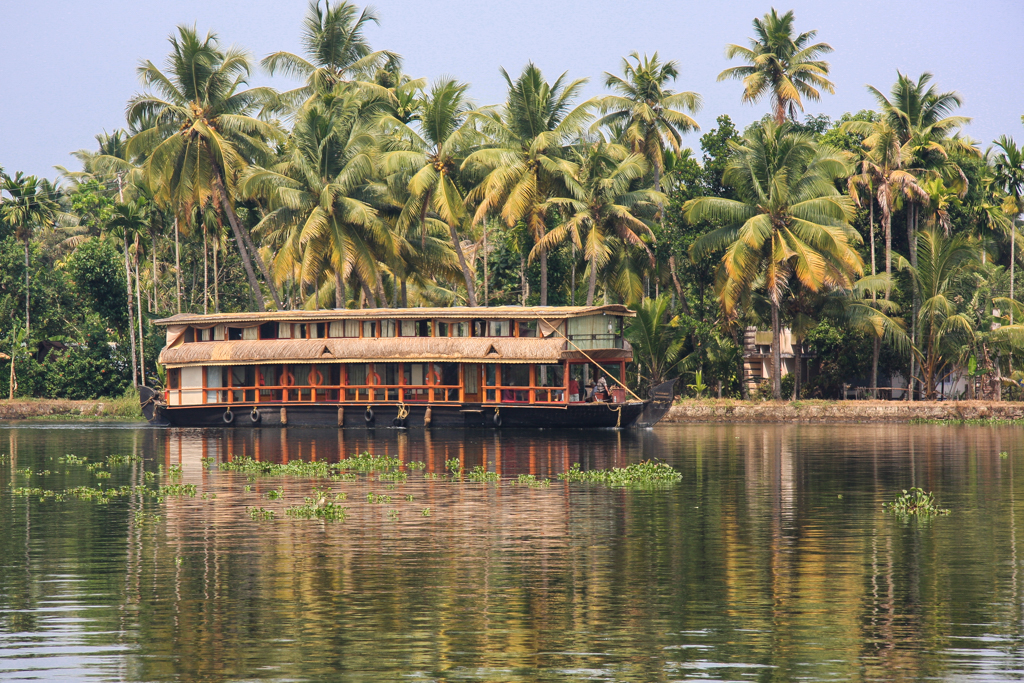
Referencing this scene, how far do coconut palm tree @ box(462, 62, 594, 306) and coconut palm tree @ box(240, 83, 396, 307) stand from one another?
475cm

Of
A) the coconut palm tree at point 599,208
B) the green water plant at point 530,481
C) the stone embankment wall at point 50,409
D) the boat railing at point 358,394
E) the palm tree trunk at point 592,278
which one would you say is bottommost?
the green water plant at point 530,481

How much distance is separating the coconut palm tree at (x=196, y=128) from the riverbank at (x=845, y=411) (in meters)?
20.0

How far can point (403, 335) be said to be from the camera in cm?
4531

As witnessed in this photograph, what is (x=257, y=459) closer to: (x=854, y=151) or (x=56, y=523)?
(x=56, y=523)

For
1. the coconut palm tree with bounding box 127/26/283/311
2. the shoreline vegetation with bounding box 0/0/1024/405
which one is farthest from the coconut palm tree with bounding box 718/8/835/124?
the coconut palm tree with bounding box 127/26/283/311

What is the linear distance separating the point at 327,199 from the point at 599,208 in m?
11.6

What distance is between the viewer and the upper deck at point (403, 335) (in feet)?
140

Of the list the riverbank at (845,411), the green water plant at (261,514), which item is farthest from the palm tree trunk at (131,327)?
the green water plant at (261,514)

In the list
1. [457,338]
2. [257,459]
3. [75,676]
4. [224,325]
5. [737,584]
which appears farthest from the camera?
[224,325]

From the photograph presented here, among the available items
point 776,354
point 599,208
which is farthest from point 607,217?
point 776,354

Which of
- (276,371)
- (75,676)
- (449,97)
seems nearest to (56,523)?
(75,676)

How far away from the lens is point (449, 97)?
160ft

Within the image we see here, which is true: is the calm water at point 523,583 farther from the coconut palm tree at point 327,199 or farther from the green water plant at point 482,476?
the coconut palm tree at point 327,199

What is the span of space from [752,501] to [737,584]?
8111mm
